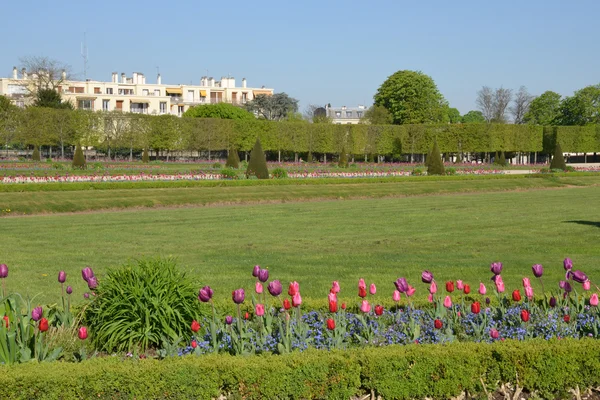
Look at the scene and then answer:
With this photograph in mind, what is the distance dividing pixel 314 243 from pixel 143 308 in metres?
7.67

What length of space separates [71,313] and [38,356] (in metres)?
1.08

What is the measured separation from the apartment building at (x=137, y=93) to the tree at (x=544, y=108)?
42.0 m

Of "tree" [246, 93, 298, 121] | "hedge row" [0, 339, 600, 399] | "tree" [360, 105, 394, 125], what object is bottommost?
"hedge row" [0, 339, 600, 399]

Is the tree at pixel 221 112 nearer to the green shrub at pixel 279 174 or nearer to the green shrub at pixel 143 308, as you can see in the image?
the green shrub at pixel 279 174

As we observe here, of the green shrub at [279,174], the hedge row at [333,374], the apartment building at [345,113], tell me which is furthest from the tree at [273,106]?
the hedge row at [333,374]

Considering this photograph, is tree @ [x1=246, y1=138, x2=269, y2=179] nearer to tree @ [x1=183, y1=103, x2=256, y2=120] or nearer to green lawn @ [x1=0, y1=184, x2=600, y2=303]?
green lawn @ [x1=0, y1=184, x2=600, y2=303]

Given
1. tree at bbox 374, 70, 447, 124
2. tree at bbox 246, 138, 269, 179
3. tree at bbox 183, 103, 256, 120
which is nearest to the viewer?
tree at bbox 246, 138, 269, 179

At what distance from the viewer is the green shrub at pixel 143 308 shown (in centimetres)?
544

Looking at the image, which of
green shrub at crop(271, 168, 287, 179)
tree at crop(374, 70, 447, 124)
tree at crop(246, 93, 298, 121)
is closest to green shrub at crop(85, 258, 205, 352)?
green shrub at crop(271, 168, 287, 179)

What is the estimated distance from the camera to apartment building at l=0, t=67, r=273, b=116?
90.1m

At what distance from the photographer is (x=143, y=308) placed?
5.45 meters

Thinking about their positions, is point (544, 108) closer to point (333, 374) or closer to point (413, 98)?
point (413, 98)

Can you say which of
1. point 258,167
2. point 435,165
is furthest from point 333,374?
point 435,165

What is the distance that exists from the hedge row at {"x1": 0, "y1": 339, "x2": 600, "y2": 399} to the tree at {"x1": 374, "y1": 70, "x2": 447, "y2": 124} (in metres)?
76.0
